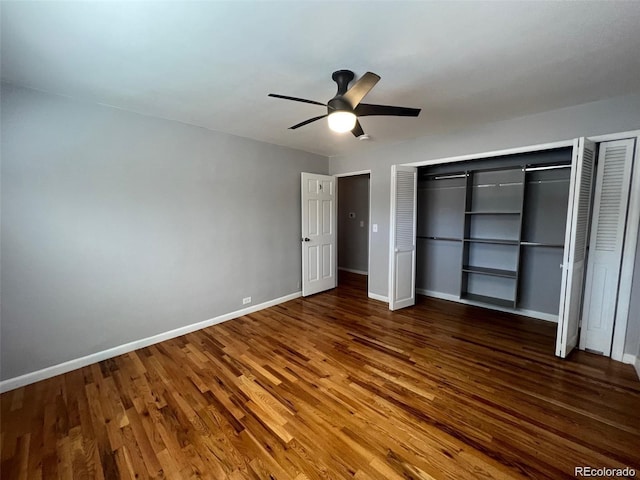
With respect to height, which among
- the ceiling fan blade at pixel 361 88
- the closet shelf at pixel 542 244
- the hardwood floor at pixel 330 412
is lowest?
the hardwood floor at pixel 330 412

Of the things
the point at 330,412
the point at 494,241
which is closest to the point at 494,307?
the point at 494,241

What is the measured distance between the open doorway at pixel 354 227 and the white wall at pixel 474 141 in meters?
1.52

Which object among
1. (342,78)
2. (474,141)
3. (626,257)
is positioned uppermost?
(342,78)

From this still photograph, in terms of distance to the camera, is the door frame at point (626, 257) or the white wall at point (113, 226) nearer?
the white wall at point (113, 226)

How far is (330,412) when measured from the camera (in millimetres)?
2029

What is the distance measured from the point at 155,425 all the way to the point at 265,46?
276 cm

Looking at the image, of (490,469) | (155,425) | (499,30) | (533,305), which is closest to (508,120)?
(499,30)

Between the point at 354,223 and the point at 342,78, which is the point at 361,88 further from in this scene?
the point at 354,223

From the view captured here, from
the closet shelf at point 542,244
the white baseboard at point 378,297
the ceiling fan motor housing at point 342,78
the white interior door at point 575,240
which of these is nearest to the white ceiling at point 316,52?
the ceiling fan motor housing at point 342,78

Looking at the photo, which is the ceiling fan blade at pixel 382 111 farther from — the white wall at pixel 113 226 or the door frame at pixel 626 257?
the white wall at pixel 113 226

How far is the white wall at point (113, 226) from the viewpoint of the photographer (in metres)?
2.31

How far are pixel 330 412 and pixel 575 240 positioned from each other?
2785mm

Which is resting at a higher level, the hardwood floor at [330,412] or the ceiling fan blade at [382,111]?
the ceiling fan blade at [382,111]

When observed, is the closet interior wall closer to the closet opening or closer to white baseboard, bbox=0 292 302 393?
the closet opening
